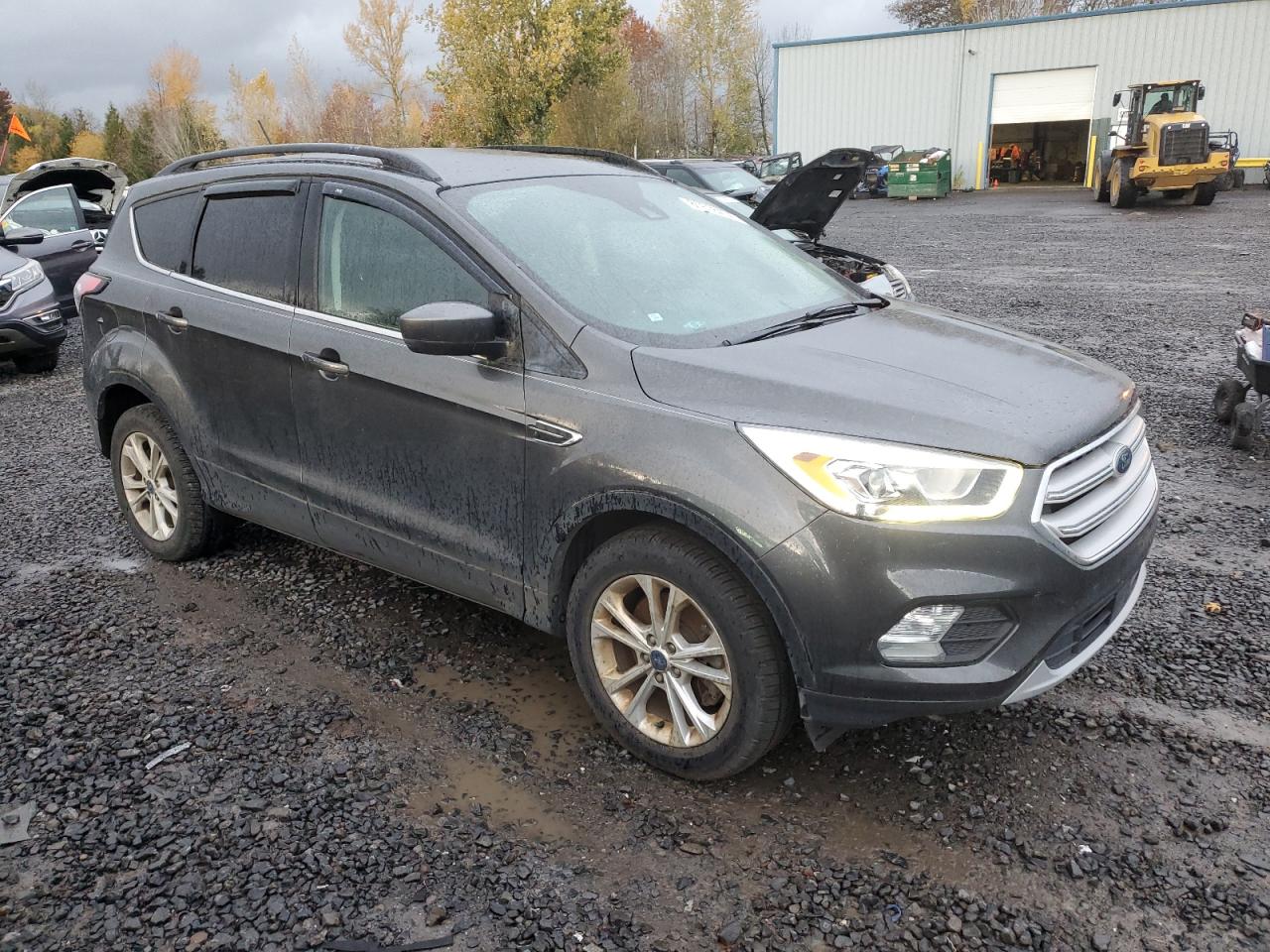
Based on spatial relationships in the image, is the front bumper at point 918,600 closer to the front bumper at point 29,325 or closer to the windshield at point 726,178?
the front bumper at point 29,325

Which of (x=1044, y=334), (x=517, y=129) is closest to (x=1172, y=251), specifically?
(x=1044, y=334)

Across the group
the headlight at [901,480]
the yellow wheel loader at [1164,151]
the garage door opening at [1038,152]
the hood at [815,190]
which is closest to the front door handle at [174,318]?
the headlight at [901,480]

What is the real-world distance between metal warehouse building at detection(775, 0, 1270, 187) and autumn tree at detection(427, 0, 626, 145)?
7.31 m

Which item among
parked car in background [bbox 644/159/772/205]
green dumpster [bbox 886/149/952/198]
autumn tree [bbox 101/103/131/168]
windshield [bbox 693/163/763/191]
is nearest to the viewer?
parked car in background [bbox 644/159/772/205]

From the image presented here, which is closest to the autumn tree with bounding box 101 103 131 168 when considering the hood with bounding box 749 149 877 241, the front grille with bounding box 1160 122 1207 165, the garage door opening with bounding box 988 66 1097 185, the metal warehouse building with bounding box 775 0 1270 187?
the metal warehouse building with bounding box 775 0 1270 187

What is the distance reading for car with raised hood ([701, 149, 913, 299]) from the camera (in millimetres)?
7746

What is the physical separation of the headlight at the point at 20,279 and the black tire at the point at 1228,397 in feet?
31.6

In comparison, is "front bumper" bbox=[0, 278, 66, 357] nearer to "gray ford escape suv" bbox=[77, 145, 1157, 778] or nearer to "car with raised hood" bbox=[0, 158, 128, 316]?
"car with raised hood" bbox=[0, 158, 128, 316]

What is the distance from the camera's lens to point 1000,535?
245 cm

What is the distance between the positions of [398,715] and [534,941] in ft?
3.83

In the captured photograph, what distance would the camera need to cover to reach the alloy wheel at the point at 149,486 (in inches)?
177

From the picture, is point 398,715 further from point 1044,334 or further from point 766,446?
point 1044,334

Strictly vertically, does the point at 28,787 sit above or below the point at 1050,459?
below

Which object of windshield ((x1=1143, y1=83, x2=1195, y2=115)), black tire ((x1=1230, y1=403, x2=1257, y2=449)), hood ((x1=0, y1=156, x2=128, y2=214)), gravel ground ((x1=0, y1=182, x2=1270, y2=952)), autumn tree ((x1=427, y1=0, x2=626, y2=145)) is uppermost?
autumn tree ((x1=427, y1=0, x2=626, y2=145))
